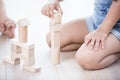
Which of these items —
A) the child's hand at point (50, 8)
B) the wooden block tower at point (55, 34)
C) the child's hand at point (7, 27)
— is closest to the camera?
the wooden block tower at point (55, 34)

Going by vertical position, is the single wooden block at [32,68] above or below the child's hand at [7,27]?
below

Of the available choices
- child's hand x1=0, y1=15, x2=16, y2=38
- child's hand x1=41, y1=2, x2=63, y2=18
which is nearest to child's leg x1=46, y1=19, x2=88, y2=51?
child's hand x1=41, y1=2, x2=63, y2=18

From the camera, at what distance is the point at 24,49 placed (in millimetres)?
935

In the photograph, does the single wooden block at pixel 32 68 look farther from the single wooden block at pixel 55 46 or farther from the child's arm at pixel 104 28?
the child's arm at pixel 104 28

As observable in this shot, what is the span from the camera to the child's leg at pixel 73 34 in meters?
1.07

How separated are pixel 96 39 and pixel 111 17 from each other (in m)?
0.09

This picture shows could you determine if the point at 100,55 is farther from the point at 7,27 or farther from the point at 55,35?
the point at 7,27

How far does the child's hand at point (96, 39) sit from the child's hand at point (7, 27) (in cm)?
36

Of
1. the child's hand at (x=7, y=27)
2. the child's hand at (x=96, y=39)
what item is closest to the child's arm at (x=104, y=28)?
the child's hand at (x=96, y=39)

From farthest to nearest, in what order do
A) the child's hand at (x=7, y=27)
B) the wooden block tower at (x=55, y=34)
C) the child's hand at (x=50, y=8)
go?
the child's hand at (x=7, y=27), the child's hand at (x=50, y=8), the wooden block tower at (x=55, y=34)

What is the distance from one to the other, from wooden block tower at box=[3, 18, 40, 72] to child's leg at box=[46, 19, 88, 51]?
0.17 meters

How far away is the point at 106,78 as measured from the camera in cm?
90

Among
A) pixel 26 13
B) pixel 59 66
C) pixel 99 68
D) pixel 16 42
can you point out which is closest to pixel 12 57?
pixel 16 42

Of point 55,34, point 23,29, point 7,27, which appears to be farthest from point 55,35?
point 7,27
